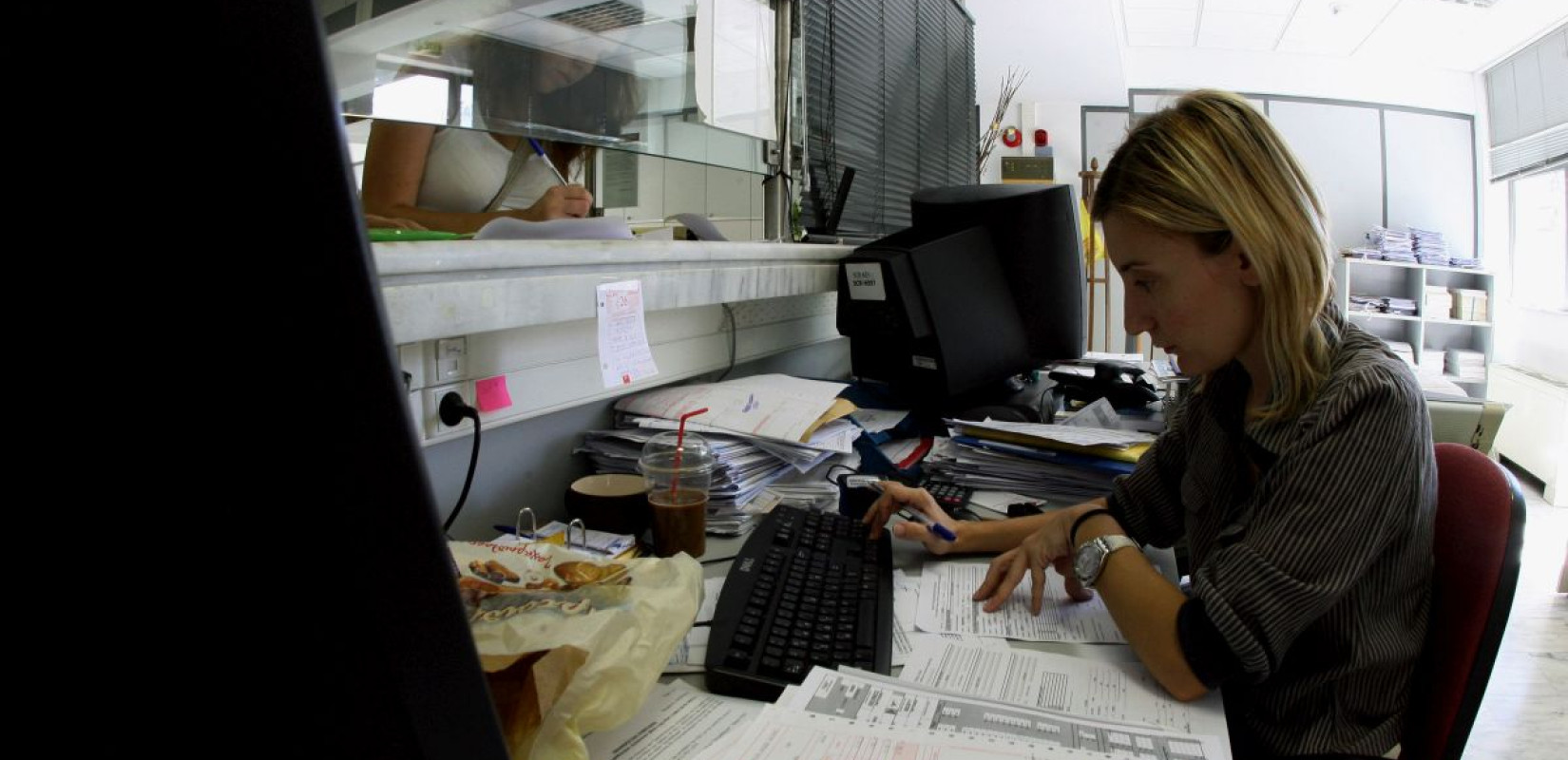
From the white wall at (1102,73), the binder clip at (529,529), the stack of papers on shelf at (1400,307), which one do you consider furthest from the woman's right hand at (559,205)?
the stack of papers on shelf at (1400,307)

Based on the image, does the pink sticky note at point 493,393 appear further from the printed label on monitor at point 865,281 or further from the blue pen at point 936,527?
the printed label on monitor at point 865,281

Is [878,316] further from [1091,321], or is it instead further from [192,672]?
[1091,321]

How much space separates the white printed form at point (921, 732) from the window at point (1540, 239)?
6.60 m

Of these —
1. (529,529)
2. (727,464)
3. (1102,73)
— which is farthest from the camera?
(1102,73)

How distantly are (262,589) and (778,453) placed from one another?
112cm

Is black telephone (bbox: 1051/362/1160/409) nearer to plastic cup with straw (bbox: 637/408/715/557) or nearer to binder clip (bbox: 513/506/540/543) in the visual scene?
plastic cup with straw (bbox: 637/408/715/557)

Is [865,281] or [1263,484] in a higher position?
[865,281]

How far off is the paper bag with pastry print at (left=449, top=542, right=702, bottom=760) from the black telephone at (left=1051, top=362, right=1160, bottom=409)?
4.97ft

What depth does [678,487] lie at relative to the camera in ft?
3.75

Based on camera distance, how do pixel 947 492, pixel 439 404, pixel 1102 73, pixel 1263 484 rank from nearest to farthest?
pixel 1263 484 → pixel 439 404 → pixel 947 492 → pixel 1102 73

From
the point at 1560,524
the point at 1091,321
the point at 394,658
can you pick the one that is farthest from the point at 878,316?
the point at 1560,524

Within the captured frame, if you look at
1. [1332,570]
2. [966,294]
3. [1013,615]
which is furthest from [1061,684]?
[966,294]

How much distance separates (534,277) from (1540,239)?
729 cm

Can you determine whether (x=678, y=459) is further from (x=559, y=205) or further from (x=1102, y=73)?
(x=1102, y=73)
